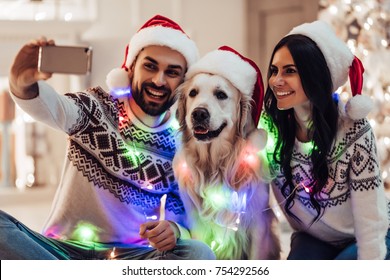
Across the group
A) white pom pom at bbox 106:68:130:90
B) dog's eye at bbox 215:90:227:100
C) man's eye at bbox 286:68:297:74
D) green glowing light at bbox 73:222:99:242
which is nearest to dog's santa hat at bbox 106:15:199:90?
white pom pom at bbox 106:68:130:90

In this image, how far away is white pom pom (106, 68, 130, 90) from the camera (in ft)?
4.37

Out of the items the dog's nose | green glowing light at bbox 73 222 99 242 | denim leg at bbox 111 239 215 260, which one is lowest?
denim leg at bbox 111 239 215 260

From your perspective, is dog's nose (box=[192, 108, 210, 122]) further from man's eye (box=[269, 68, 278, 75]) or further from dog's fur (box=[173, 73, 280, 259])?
man's eye (box=[269, 68, 278, 75])

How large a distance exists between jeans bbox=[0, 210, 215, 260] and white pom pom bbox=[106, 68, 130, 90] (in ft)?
1.17

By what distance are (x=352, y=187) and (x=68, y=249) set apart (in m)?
0.64

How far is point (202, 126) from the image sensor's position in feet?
4.14

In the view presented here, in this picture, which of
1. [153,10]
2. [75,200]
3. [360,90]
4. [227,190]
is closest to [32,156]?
[153,10]

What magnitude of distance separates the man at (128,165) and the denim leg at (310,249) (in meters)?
0.25

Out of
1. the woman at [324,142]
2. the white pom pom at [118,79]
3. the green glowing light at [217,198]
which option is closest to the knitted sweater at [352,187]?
the woman at [324,142]

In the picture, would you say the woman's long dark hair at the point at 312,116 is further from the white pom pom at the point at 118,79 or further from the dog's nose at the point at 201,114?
the white pom pom at the point at 118,79

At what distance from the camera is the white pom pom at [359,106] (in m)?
1.26

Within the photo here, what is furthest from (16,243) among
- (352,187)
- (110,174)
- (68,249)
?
(352,187)

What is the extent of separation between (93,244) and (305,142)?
1.72 ft
